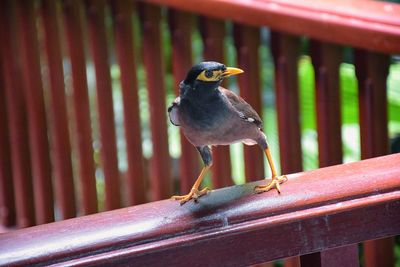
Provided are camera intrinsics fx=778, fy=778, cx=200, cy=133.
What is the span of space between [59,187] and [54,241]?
169 centimetres

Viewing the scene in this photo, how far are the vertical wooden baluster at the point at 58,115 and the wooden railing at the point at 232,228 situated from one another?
58.4 inches

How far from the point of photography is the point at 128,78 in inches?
94.8

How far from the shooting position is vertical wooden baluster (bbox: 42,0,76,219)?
8.39 ft

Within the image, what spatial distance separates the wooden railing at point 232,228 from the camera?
3.51 ft

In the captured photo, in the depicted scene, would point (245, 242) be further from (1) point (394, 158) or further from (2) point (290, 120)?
(2) point (290, 120)

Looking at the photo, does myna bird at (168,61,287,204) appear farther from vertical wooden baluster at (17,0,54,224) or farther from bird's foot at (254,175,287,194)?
vertical wooden baluster at (17,0,54,224)

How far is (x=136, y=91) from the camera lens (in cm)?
242

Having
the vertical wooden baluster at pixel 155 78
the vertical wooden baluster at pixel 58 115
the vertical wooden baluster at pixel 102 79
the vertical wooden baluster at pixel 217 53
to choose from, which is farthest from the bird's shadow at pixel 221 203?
the vertical wooden baluster at pixel 58 115

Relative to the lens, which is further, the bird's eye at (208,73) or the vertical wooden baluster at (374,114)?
the vertical wooden baluster at (374,114)

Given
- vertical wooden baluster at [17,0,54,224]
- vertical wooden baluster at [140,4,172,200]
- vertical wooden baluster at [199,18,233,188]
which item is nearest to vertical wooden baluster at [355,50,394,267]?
vertical wooden baluster at [199,18,233,188]

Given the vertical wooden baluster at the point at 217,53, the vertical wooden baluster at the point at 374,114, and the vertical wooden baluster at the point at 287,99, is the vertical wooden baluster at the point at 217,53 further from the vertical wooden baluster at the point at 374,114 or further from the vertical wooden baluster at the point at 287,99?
the vertical wooden baluster at the point at 374,114

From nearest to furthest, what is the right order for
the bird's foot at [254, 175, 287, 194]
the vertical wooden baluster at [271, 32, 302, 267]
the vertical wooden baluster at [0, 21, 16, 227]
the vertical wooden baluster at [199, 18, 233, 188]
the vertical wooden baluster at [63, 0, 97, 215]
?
the bird's foot at [254, 175, 287, 194] → the vertical wooden baluster at [271, 32, 302, 267] → the vertical wooden baluster at [199, 18, 233, 188] → the vertical wooden baluster at [63, 0, 97, 215] → the vertical wooden baluster at [0, 21, 16, 227]

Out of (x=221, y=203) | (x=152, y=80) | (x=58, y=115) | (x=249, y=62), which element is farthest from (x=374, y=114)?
(x=58, y=115)

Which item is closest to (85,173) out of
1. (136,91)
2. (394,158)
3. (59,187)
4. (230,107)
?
(59,187)
